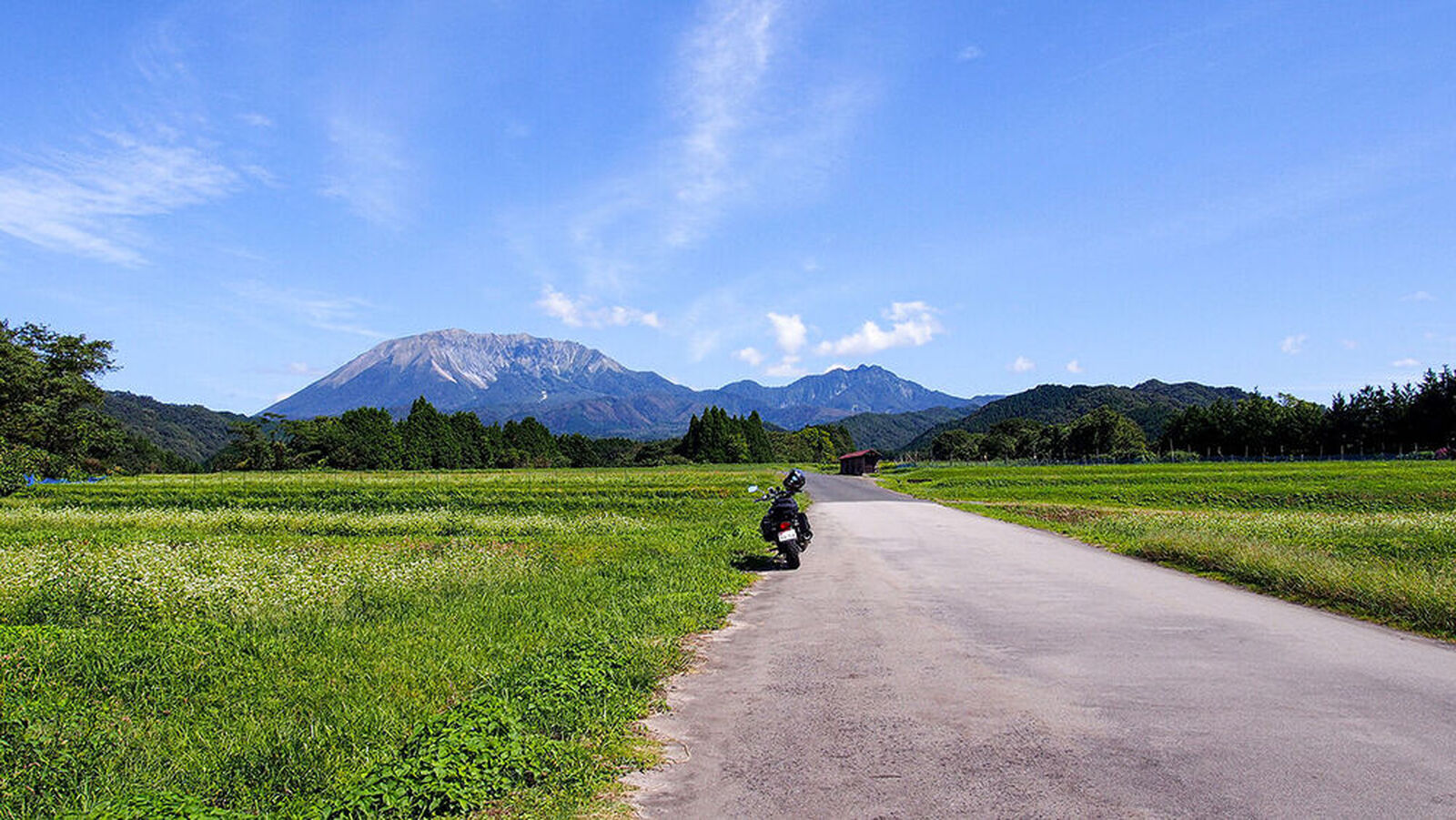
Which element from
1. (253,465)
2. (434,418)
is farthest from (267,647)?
(434,418)

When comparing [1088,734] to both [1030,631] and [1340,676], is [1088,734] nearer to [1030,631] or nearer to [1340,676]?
[1340,676]

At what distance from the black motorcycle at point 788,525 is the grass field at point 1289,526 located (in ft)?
22.4

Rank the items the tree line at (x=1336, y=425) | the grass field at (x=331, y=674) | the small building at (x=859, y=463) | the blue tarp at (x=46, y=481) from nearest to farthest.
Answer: the grass field at (x=331, y=674) < the blue tarp at (x=46, y=481) < the tree line at (x=1336, y=425) < the small building at (x=859, y=463)

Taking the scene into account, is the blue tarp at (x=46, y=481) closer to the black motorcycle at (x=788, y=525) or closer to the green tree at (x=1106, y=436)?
the black motorcycle at (x=788, y=525)

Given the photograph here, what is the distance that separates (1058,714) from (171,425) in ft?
696

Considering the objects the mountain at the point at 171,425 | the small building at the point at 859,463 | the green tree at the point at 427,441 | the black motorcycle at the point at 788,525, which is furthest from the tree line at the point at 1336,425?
the mountain at the point at 171,425

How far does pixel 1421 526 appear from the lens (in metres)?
20.8

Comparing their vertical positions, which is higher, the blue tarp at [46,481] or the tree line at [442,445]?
the tree line at [442,445]

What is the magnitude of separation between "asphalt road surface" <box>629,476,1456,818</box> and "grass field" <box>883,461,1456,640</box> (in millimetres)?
792

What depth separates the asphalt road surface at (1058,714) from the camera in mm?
4031

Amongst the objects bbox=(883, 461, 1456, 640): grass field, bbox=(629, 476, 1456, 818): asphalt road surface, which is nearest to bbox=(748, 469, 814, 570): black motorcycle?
bbox=(629, 476, 1456, 818): asphalt road surface

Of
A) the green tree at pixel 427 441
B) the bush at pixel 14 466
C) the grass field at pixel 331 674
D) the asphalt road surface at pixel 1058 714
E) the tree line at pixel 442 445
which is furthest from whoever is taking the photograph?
the green tree at pixel 427 441

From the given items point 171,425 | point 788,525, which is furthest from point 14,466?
point 171,425

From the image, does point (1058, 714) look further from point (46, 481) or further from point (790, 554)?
point (46, 481)
